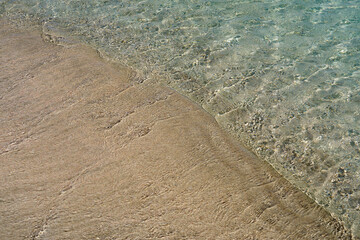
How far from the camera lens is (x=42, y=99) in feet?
14.1

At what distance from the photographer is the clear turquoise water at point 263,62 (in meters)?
3.79

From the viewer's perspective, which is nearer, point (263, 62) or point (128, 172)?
point (128, 172)

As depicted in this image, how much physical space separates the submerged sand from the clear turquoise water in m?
0.32

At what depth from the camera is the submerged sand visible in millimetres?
2920

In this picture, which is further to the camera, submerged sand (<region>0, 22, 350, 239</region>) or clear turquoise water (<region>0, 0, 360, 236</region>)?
clear turquoise water (<region>0, 0, 360, 236</region>)

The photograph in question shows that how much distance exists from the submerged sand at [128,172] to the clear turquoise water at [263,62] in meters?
0.32

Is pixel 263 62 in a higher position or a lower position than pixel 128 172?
lower

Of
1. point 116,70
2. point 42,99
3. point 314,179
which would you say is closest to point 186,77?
point 116,70

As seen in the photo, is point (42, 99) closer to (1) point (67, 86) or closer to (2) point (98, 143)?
(1) point (67, 86)

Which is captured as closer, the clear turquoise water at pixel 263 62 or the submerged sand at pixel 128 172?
the submerged sand at pixel 128 172

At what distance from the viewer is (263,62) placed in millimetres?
5234

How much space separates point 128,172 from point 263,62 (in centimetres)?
292

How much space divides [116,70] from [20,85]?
4.26 feet

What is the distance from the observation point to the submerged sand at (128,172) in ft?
9.58
